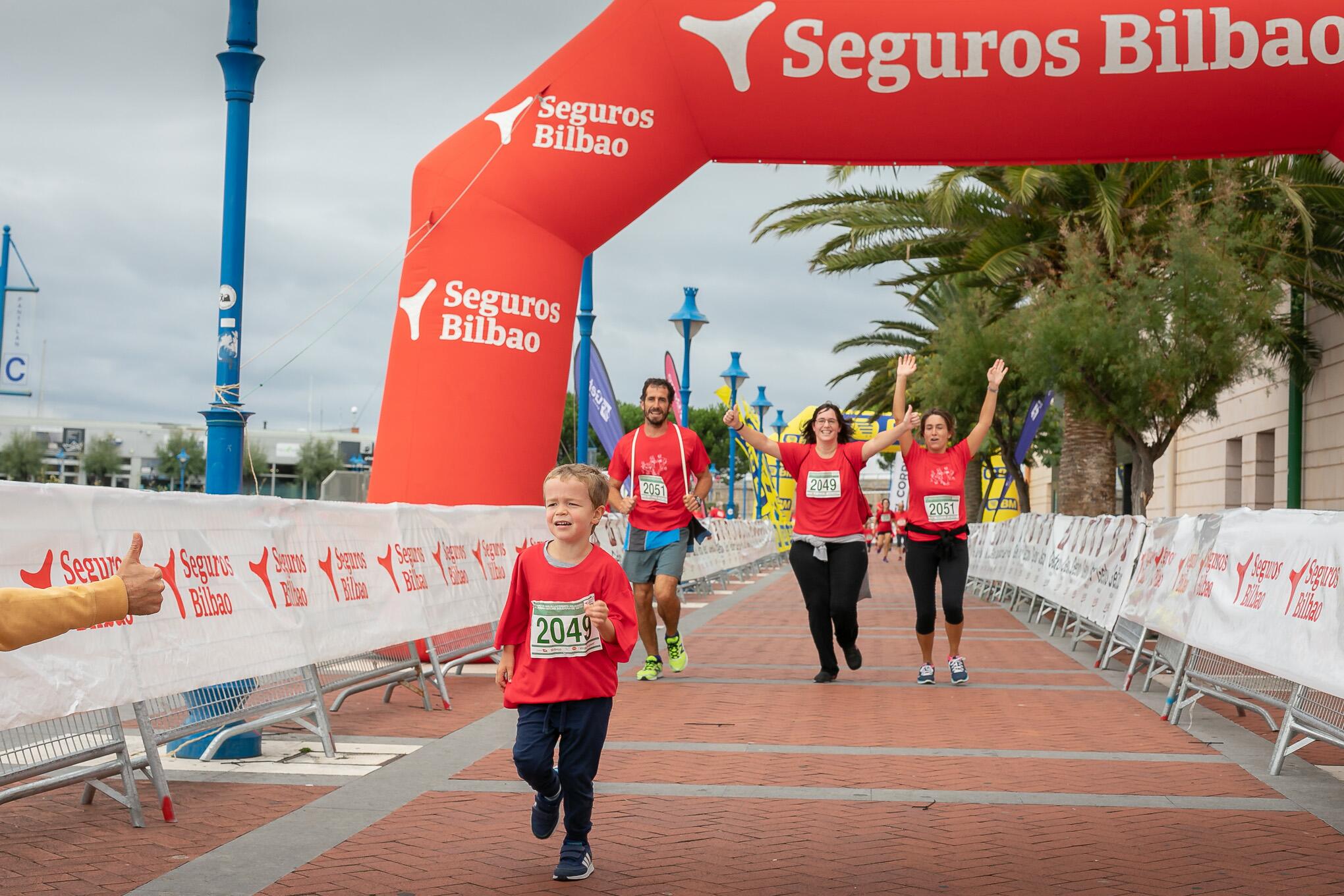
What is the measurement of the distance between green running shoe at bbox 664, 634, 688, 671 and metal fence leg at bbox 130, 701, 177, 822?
521cm

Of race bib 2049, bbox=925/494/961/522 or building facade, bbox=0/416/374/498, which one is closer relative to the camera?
race bib 2049, bbox=925/494/961/522

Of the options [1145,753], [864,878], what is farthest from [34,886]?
[1145,753]

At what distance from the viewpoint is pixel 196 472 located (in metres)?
99.6

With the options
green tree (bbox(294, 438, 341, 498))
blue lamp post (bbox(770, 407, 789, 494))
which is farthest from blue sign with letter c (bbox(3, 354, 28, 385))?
green tree (bbox(294, 438, 341, 498))

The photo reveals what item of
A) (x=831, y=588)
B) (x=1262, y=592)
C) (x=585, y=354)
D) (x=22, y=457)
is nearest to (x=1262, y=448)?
(x=585, y=354)

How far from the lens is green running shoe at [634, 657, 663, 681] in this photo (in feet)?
33.5

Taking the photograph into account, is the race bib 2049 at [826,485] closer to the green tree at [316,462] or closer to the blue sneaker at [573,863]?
the blue sneaker at [573,863]

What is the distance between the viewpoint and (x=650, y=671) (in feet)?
33.7

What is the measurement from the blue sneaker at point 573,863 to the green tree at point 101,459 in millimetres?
97852

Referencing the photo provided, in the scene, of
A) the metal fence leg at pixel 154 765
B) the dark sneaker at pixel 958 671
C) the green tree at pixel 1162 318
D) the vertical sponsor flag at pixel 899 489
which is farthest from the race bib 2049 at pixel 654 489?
the vertical sponsor flag at pixel 899 489

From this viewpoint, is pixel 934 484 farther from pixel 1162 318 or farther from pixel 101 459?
pixel 101 459

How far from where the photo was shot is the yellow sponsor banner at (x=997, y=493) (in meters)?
49.8

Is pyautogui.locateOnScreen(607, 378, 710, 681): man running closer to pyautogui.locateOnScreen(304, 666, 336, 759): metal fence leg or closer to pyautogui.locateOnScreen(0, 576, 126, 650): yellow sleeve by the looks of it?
pyautogui.locateOnScreen(304, 666, 336, 759): metal fence leg

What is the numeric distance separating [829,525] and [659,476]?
1233mm
